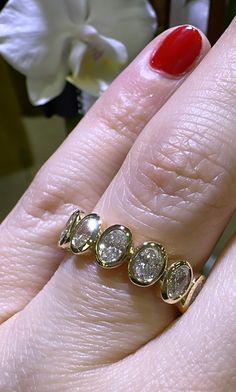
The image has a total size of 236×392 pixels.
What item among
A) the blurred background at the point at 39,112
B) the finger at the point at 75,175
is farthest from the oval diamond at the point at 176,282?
the blurred background at the point at 39,112

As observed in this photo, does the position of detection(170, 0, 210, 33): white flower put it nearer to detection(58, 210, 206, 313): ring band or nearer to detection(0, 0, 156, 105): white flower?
detection(0, 0, 156, 105): white flower

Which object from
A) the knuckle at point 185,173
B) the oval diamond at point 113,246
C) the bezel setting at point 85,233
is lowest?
the bezel setting at point 85,233

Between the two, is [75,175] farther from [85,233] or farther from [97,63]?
[97,63]

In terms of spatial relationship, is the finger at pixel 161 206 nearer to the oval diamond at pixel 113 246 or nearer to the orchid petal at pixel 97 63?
the oval diamond at pixel 113 246

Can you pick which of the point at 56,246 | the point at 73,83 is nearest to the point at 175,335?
the point at 56,246

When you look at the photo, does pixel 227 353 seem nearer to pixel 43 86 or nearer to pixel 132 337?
pixel 132 337

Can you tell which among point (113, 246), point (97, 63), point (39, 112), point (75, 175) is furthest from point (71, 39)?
point (113, 246)
